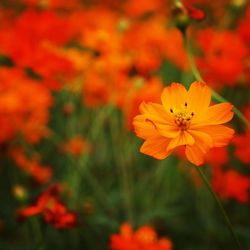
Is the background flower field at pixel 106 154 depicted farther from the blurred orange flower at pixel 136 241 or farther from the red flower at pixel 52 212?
the red flower at pixel 52 212

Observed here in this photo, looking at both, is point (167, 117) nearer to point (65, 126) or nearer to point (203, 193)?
point (203, 193)

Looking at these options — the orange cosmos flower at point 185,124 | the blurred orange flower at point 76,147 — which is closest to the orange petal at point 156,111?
the orange cosmos flower at point 185,124

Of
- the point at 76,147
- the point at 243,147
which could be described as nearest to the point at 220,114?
the point at 243,147

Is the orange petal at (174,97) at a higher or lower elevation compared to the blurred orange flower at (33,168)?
lower

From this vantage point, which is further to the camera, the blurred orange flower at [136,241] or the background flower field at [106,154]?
the background flower field at [106,154]

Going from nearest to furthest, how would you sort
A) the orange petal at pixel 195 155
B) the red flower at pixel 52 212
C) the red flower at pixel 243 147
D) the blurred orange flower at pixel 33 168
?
the orange petal at pixel 195 155
the red flower at pixel 52 212
the red flower at pixel 243 147
the blurred orange flower at pixel 33 168

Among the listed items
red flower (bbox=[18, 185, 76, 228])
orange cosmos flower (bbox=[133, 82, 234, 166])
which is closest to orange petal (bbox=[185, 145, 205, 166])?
orange cosmos flower (bbox=[133, 82, 234, 166])

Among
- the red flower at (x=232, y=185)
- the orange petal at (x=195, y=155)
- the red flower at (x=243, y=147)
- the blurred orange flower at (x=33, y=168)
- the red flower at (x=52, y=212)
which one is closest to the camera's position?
the orange petal at (x=195, y=155)
